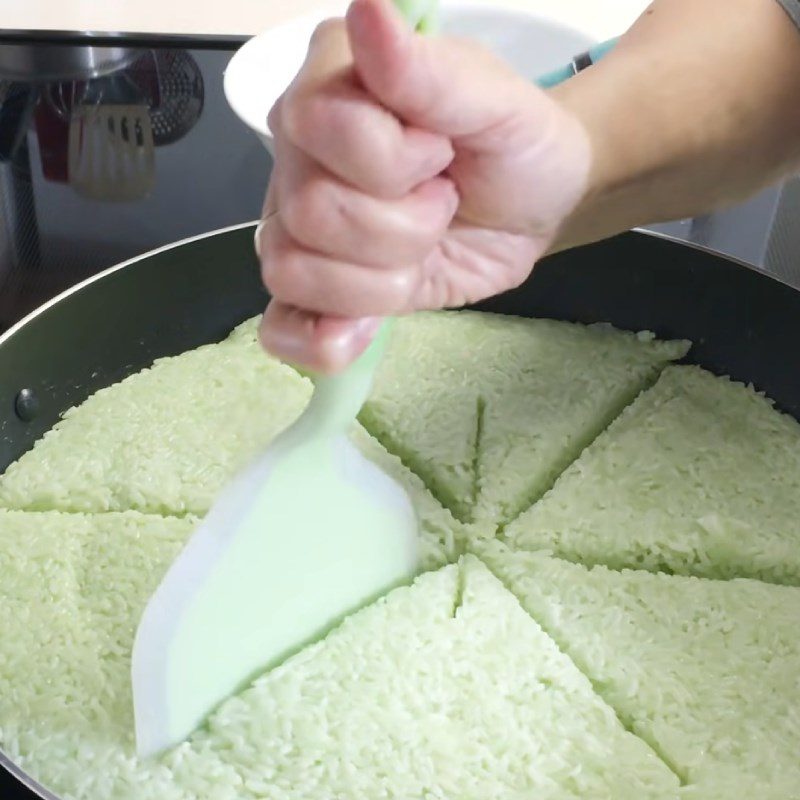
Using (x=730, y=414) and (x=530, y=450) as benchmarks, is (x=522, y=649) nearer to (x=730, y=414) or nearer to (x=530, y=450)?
(x=530, y=450)

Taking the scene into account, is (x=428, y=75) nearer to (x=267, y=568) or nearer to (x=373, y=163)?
(x=373, y=163)

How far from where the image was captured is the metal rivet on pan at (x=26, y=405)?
1.04m

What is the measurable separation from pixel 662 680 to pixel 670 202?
447 millimetres

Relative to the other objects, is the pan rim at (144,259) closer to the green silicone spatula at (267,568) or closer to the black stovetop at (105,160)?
the black stovetop at (105,160)

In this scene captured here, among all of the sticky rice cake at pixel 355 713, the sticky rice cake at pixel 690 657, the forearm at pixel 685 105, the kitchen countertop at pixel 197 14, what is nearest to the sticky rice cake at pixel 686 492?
the sticky rice cake at pixel 690 657

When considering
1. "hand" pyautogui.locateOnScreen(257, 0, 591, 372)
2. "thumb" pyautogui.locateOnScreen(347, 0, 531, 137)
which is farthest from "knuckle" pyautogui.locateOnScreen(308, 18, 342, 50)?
"thumb" pyautogui.locateOnScreen(347, 0, 531, 137)

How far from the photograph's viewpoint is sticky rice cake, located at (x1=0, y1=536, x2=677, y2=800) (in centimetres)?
78

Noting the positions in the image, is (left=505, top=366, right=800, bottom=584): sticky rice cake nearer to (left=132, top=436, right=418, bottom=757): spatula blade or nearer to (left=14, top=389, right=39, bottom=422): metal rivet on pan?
(left=132, top=436, right=418, bottom=757): spatula blade

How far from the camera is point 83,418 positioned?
3.59 feet

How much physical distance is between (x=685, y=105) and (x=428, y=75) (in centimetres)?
46

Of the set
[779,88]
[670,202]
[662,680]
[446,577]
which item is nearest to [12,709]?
[446,577]

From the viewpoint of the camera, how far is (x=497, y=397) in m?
1.12

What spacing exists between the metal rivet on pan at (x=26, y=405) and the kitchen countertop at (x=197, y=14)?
0.73 metres

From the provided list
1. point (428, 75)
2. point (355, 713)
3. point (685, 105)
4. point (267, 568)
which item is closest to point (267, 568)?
point (267, 568)
